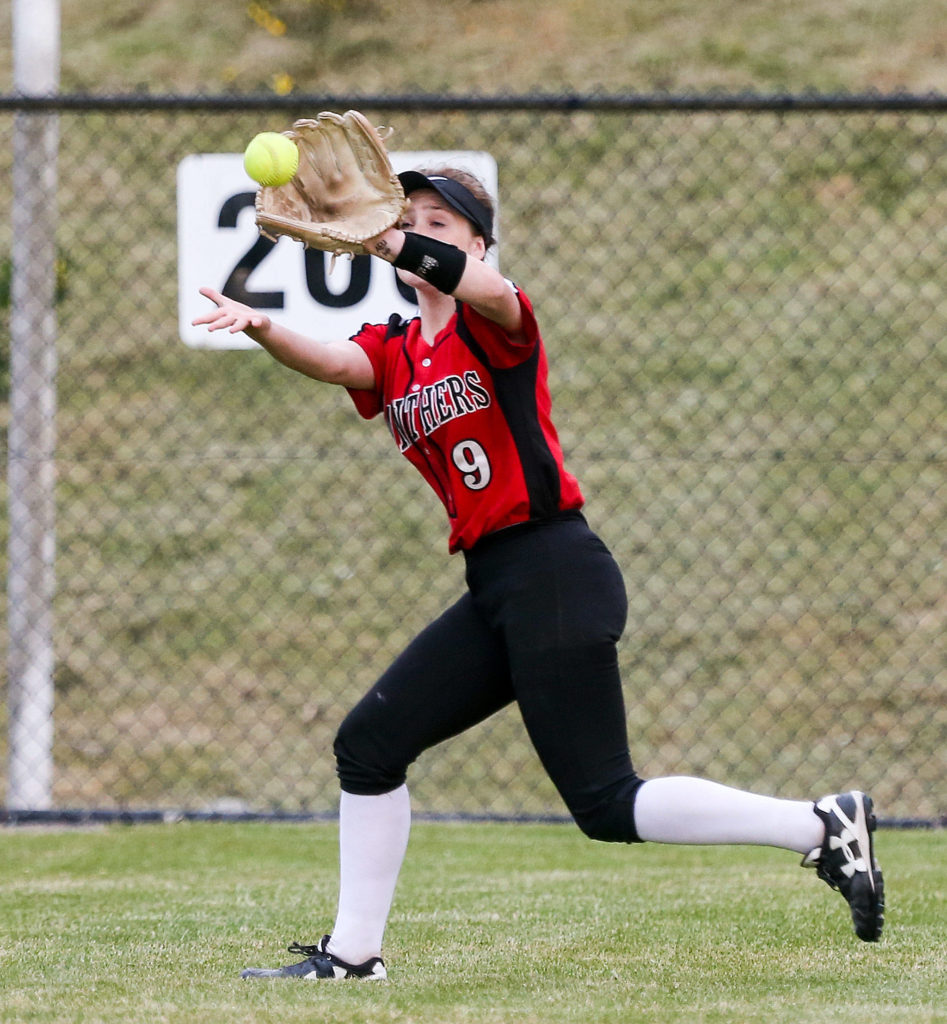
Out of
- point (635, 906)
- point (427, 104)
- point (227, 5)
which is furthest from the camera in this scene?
point (227, 5)

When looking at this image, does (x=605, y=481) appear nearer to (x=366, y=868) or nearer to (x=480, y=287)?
(x=366, y=868)

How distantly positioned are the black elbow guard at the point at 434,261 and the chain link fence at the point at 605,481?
284 cm

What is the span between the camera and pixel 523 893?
173 inches

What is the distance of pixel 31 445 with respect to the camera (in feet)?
17.9

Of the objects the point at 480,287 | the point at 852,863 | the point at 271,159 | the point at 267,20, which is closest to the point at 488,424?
the point at 480,287

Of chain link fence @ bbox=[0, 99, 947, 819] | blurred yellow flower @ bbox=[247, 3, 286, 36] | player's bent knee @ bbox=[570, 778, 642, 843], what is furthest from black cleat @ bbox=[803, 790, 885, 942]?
blurred yellow flower @ bbox=[247, 3, 286, 36]

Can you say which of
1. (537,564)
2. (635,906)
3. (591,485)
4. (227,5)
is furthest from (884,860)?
(227,5)

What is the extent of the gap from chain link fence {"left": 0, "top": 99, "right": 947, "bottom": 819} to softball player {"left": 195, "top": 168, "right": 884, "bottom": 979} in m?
2.61

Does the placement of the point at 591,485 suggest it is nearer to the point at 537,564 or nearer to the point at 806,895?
the point at 806,895

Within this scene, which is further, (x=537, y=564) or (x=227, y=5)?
(x=227, y=5)

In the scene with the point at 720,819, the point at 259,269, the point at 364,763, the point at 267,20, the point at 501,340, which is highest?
the point at 267,20

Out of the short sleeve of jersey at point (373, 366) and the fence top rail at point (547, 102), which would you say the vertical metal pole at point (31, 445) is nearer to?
the fence top rail at point (547, 102)

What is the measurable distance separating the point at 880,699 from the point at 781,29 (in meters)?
7.44

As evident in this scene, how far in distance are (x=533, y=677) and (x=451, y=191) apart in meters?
1.03
